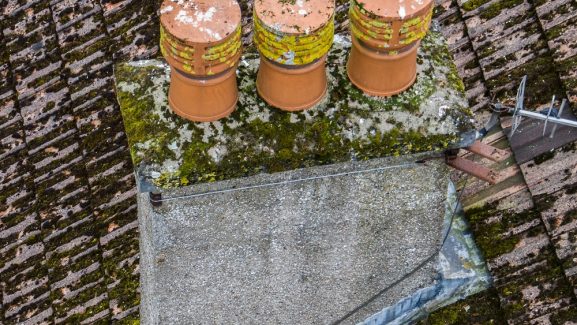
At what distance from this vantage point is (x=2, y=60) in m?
5.74

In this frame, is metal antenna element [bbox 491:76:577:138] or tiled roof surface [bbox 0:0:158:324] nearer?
metal antenna element [bbox 491:76:577:138]

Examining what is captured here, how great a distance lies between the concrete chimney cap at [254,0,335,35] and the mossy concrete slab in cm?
48

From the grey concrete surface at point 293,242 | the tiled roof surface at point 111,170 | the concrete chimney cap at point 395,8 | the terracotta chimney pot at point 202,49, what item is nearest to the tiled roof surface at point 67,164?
the tiled roof surface at point 111,170

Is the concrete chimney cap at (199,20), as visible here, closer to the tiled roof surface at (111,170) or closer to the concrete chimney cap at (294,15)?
the concrete chimney cap at (294,15)

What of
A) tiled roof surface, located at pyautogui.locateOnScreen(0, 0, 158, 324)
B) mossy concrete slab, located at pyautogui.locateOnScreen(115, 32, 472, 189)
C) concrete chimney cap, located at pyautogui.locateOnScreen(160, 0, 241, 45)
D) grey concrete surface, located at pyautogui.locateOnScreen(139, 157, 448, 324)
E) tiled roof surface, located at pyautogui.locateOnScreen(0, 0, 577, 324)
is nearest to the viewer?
concrete chimney cap, located at pyautogui.locateOnScreen(160, 0, 241, 45)

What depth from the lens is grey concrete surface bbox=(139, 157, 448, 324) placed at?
3.90m

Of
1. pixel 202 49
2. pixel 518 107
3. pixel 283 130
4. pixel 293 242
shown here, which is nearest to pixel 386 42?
pixel 283 130

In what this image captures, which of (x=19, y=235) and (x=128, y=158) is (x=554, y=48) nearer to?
(x=128, y=158)

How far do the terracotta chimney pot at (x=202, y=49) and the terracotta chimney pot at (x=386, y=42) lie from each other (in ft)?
1.72

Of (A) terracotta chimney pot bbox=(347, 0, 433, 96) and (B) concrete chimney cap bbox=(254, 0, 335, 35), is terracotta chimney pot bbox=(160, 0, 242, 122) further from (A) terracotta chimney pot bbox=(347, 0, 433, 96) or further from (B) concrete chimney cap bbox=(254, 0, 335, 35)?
(A) terracotta chimney pot bbox=(347, 0, 433, 96)

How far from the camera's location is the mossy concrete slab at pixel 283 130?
366 cm

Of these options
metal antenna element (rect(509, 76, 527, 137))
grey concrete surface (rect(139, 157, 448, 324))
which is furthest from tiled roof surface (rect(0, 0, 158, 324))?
metal antenna element (rect(509, 76, 527, 137))

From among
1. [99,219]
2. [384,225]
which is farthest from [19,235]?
[384,225]

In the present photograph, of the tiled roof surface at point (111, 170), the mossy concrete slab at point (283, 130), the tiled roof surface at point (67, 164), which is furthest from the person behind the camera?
the tiled roof surface at point (67, 164)
